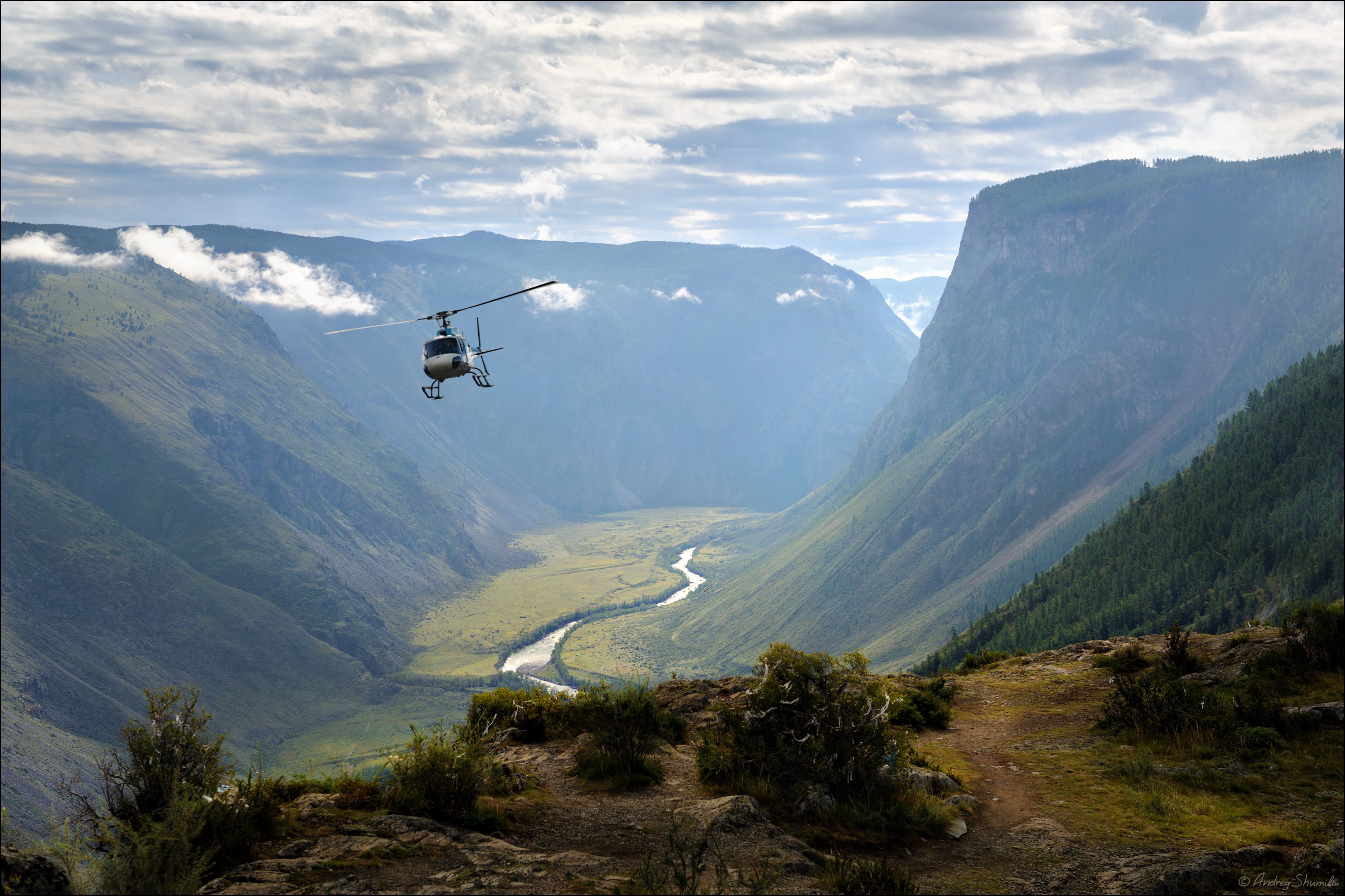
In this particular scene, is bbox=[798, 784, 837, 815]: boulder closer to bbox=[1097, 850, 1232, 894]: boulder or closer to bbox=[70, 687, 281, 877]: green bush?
bbox=[1097, 850, 1232, 894]: boulder

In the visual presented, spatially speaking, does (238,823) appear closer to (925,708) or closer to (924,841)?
(924,841)

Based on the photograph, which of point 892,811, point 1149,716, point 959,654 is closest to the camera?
point 892,811

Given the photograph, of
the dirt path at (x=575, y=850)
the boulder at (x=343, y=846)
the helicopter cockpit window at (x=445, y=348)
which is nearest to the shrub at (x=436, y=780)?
the dirt path at (x=575, y=850)

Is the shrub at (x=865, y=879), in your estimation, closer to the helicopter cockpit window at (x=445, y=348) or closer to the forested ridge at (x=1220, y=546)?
the helicopter cockpit window at (x=445, y=348)

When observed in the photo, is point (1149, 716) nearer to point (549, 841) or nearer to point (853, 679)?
point (853, 679)

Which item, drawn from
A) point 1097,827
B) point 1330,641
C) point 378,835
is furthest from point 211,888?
point 1330,641

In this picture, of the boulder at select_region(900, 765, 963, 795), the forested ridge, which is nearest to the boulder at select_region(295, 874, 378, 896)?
the boulder at select_region(900, 765, 963, 795)
